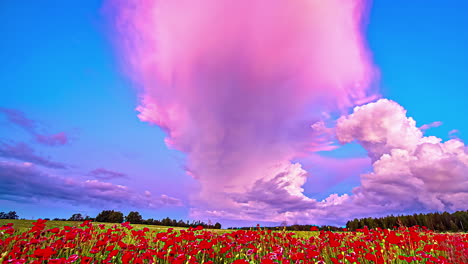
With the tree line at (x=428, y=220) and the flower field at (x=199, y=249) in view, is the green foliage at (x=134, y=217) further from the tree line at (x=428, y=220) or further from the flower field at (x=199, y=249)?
the tree line at (x=428, y=220)

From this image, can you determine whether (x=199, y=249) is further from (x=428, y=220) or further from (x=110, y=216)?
(x=428, y=220)

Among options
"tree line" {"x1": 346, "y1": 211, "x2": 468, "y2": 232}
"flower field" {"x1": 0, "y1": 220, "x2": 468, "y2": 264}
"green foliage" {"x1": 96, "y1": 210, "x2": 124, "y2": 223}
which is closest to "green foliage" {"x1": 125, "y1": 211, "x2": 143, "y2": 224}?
"green foliage" {"x1": 96, "y1": 210, "x2": 124, "y2": 223}

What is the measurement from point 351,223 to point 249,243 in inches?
1700

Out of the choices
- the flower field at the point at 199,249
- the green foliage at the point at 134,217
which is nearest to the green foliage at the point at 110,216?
the green foliage at the point at 134,217

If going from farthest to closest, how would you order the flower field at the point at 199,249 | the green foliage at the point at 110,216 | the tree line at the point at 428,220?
the tree line at the point at 428,220 < the green foliage at the point at 110,216 < the flower field at the point at 199,249

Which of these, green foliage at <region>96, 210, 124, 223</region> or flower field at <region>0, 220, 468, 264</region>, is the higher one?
green foliage at <region>96, 210, 124, 223</region>

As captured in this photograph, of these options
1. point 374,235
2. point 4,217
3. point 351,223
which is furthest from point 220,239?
point 351,223

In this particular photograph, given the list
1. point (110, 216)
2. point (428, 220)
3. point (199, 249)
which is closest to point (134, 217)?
A: point (110, 216)

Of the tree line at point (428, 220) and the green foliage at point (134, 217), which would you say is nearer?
the green foliage at point (134, 217)

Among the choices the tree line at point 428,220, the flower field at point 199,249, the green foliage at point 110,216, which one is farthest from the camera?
the tree line at point 428,220

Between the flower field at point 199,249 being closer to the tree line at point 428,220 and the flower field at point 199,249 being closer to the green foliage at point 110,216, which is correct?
the green foliage at point 110,216

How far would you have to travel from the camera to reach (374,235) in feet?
39.3

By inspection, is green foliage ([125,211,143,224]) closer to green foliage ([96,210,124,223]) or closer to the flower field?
green foliage ([96,210,124,223])

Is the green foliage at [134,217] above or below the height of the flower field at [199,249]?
above
